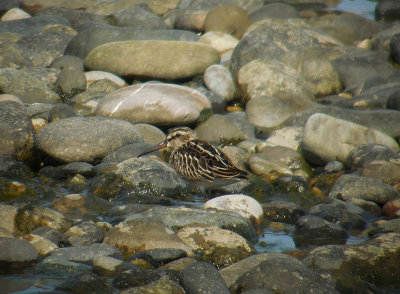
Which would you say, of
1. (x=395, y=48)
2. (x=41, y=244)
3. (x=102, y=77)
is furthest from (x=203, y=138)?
(x=395, y=48)

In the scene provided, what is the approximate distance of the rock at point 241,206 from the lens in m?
8.56

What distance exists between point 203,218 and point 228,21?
14.1 meters

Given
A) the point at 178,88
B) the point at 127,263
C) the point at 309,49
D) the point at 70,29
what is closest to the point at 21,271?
the point at 127,263

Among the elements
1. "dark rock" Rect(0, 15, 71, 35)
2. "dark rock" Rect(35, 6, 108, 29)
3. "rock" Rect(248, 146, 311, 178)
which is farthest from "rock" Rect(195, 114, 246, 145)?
"dark rock" Rect(35, 6, 108, 29)

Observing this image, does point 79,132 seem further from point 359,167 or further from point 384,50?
point 384,50

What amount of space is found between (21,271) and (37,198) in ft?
9.84

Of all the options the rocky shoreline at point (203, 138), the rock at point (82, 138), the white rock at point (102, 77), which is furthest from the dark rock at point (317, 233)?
the white rock at point (102, 77)

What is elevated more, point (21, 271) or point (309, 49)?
point (21, 271)

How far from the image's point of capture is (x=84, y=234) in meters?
7.38

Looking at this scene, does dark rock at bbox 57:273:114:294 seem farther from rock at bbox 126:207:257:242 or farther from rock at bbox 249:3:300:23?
rock at bbox 249:3:300:23

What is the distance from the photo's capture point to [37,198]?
920cm

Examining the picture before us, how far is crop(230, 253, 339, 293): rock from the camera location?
18.9ft

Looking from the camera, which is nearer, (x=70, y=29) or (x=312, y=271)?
(x=312, y=271)

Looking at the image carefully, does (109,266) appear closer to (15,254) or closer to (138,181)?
(15,254)
